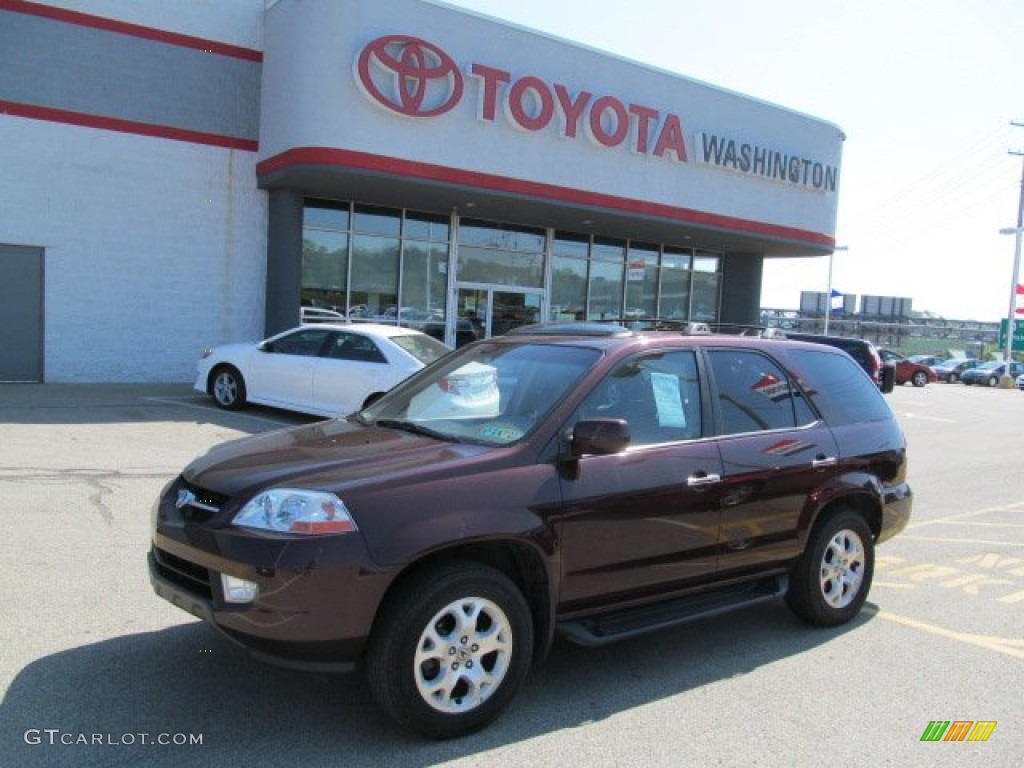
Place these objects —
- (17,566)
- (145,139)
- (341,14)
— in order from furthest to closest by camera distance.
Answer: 1. (145,139)
2. (341,14)
3. (17,566)

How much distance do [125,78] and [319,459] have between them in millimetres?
13937

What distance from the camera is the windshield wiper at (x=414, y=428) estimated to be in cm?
401

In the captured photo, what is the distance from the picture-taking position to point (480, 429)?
4.04 m

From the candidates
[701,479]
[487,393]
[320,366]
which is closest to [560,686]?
[701,479]

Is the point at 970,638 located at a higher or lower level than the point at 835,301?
lower

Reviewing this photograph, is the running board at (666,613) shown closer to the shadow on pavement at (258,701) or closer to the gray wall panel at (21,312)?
the shadow on pavement at (258,701)

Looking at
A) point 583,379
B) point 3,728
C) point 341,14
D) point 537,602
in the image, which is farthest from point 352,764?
point 341,14

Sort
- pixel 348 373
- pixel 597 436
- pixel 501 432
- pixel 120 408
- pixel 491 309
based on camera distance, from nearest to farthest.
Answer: pixel 597 436 → pixel 501 432 → pixel 348 373 → pixel 120 408 → pixel 491 309

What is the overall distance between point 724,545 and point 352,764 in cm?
215

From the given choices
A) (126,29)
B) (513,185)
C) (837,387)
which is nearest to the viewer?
(837,387)

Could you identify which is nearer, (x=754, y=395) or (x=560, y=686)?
(x=560, y=686)

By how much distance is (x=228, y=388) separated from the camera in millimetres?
12438

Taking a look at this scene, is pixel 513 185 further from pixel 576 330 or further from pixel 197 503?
pixel 197 503

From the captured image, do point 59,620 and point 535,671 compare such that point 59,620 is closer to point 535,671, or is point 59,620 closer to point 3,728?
point 3,728
